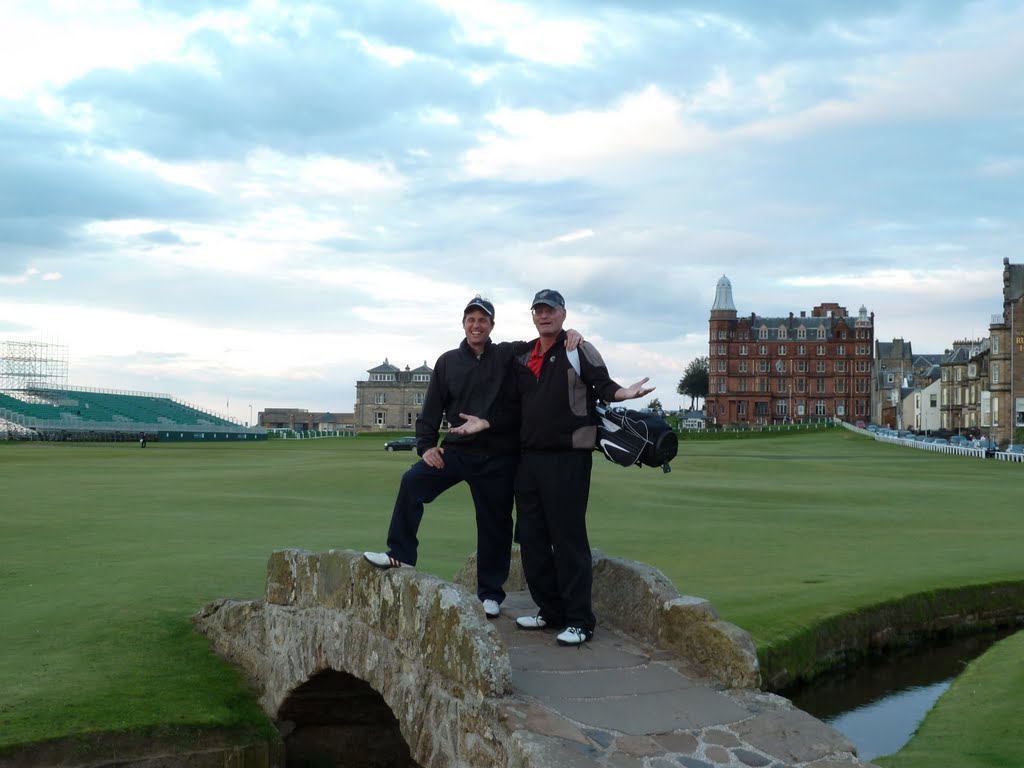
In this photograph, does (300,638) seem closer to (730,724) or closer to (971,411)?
(730,724)

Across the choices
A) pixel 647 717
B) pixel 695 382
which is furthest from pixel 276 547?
pixel 695 382

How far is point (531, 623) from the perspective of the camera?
8875mm

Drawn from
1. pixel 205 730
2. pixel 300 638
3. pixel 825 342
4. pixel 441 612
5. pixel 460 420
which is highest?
pixel 825 342

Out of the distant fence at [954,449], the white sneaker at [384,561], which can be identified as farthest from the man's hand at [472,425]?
the distant fence at [954,449]

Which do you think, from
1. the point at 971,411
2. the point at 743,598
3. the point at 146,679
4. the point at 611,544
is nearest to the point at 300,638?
the point at 146,679

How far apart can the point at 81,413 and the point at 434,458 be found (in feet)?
404

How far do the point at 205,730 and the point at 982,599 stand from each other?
12.1 metres

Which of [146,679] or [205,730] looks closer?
[205,730]

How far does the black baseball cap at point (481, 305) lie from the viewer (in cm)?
892

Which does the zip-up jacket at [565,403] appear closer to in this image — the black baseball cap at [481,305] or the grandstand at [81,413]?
the black baseball cap at [481,305]

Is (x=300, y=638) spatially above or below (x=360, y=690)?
above

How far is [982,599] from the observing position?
16344mm

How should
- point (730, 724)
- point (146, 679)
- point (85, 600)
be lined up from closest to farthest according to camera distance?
point (730, 724) → point (146, 679) → point (85, 600)

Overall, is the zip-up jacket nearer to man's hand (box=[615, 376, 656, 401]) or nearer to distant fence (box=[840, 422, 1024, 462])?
man's hand (box=[615, 376, 656, 401])
